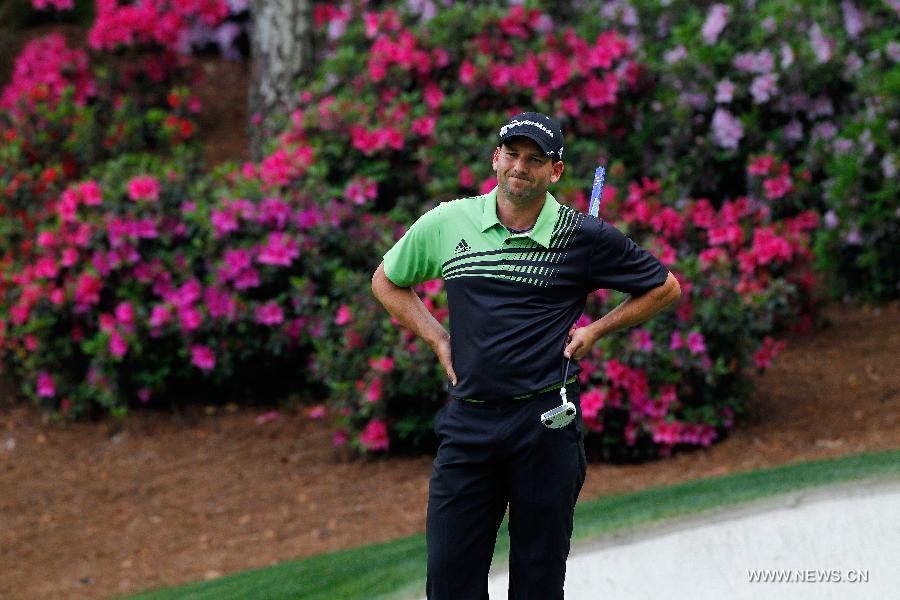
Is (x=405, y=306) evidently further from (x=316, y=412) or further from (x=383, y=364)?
(x=316, y=412)

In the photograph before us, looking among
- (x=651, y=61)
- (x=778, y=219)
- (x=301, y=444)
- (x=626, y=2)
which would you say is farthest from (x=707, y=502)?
(x=626, y=2)

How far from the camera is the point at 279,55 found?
936 centimetres

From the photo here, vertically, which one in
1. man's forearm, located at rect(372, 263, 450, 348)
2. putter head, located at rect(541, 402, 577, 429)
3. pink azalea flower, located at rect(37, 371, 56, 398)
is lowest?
pink azalea flower, located at rect(37, 371, 56, 398)

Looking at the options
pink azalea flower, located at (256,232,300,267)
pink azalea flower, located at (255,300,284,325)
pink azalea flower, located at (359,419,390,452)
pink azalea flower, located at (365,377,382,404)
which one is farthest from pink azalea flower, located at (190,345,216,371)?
pink azalea flower, located at (365,377,382,404)

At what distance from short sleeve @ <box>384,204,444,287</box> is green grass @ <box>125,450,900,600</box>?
154 centimetres

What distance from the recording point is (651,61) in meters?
8.43

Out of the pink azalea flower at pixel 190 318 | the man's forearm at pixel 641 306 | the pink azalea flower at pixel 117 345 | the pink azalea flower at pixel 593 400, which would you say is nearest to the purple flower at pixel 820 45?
the pink azalea flower at pixel 593 400

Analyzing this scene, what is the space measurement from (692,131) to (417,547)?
3.98m

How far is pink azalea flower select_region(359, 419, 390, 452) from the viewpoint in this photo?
6762mm

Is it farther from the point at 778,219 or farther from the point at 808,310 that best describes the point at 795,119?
the point at 808,310

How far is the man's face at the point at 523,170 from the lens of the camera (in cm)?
342

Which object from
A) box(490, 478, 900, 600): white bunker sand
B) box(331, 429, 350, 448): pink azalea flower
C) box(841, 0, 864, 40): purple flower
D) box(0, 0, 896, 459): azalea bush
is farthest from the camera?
box(841, 0, 864, 40): purple flower

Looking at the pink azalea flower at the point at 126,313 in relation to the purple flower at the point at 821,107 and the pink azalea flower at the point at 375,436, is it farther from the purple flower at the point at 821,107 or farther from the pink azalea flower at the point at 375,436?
the purple flower at the point at 821,107

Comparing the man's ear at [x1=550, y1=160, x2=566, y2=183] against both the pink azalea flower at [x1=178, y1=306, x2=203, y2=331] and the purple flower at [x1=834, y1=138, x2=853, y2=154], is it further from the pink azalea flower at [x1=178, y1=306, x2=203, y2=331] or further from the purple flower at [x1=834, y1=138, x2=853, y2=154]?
the purple flower at [x1=834, y1=138, x2=853, y2=154]
